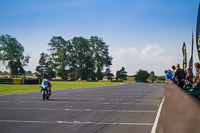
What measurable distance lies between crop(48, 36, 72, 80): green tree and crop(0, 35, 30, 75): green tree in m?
13.1

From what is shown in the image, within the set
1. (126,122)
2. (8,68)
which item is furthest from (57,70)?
(126,122)

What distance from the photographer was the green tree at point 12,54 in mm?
102188

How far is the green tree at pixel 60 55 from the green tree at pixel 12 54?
13130 millimetres

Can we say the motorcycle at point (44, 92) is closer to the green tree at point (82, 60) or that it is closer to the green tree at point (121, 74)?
the green tree at point (82, 60)

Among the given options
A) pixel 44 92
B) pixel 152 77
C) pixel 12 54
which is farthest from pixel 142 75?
pixel 44 92

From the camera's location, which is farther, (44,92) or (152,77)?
(152,77)

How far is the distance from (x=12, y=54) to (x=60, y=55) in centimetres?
Result: 1879

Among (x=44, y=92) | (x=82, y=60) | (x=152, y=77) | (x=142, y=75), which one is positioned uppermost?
(x=82, y=60)

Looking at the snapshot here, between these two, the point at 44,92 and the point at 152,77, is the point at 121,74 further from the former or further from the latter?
the point at 44,92

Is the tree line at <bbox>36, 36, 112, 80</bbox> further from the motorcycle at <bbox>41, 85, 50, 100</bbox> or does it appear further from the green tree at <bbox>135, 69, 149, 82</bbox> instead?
the motorcycle at <bbox>41, 85, 50, 100</bbox>

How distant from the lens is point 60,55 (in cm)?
10988

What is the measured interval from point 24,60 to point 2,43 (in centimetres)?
1128

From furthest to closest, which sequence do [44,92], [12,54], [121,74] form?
[121,74] → [12,54] → [44,92]

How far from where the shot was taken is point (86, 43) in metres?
124
